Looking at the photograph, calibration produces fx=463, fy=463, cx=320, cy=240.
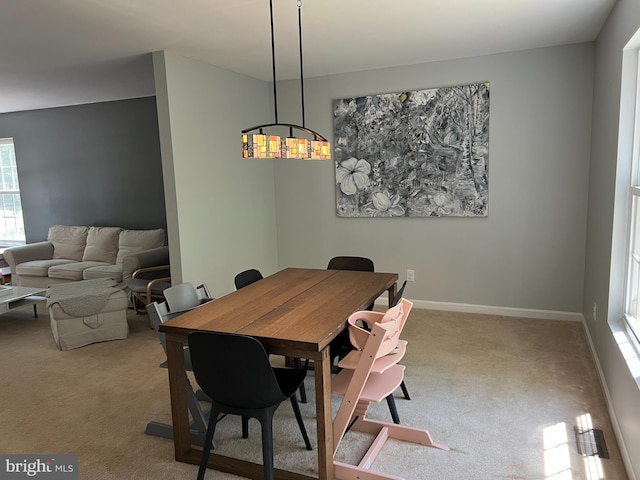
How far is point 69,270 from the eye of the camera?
17.4 feet

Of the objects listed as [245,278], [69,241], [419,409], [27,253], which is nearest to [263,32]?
[245,278]

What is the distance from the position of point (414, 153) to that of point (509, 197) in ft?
3.17

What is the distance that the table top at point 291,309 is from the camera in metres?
2.01

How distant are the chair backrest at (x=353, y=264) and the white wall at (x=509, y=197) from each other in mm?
1277

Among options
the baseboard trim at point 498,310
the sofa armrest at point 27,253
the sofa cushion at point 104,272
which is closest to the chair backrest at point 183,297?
the baseboard trim at point 498,310

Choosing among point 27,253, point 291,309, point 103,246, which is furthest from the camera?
point 27,253

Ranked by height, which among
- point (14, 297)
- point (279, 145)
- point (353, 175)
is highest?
point (279, 145)

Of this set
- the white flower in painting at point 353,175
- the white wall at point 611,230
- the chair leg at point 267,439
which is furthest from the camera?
the white flower in painting at point 353,175

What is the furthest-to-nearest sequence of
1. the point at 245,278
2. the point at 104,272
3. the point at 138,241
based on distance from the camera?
the point at 138,241, the point at 104,272, the point at 245,278

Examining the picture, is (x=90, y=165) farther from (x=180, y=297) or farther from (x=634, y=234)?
(x=634, y=234)

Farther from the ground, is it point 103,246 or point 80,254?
point 103,246

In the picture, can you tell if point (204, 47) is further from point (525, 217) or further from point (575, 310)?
point (575, 310)

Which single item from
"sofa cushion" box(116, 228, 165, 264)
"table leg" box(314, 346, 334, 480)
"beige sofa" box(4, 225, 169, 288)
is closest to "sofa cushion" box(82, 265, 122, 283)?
"beige sofa" box(4, 225, 169, 288)

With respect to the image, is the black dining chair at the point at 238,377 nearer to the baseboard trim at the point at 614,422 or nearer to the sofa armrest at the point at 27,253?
the baseboard trim at the point at 614,422
